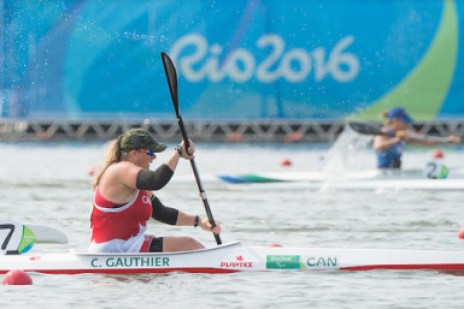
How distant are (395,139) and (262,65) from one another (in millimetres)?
14387

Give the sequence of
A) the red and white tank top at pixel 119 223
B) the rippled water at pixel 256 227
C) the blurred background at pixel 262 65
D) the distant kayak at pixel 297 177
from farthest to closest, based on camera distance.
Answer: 1. the blurred background at pixel 262 65
2. the distant kayak at pixel 297 177
3. the red and white tank top at pixel 119 223
4. the rippled water at pixel 256 227

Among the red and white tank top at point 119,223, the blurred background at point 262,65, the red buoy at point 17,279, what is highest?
the blurred background at point 262,65

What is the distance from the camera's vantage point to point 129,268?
11.7 meters

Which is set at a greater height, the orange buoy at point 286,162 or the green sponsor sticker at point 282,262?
the orange buoy at point 286,162

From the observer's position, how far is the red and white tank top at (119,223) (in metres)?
11.7

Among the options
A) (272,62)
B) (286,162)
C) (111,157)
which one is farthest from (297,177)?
(272,62)

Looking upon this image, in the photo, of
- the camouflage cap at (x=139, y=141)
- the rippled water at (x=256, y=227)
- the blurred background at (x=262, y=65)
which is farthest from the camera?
the blurred background at (x=262, y=65)

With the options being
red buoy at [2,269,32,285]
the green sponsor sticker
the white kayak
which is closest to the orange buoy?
the white kayak

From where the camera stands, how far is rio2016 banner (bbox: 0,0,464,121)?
116 ft

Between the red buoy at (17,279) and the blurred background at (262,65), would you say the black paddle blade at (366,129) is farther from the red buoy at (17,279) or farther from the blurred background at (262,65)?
the blurred background at (262,65)

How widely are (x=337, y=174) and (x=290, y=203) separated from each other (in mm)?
2631

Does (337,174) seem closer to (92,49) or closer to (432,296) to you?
(432,296)

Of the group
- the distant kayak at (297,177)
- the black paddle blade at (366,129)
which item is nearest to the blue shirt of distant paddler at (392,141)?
the black paddle blade at (366,129)

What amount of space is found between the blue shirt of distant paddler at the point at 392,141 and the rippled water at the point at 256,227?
553 millimetres
